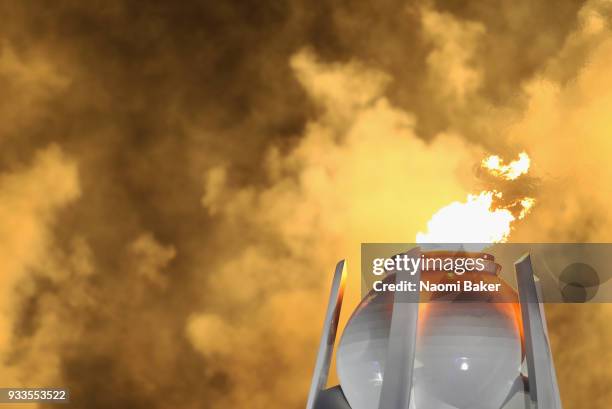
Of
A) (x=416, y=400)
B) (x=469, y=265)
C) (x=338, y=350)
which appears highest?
(x=469, y=265)

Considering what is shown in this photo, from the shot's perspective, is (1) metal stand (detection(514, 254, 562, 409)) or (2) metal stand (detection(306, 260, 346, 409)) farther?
(2) metal stand (detection(306, 260, 346, 409))

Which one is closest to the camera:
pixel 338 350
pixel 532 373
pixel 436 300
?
pixel 532 373

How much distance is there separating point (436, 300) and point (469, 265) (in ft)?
7.14

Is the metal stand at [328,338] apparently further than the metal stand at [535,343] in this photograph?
Yes

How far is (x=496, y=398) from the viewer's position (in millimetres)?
28781

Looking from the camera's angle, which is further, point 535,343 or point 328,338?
point 328,338

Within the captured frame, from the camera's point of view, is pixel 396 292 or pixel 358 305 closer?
pixel 396 292

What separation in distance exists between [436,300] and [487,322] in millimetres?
1881

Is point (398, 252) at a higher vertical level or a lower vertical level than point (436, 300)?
higher

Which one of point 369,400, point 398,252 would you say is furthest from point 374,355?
point 398,252

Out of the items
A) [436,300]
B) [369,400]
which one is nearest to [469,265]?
[436,300]

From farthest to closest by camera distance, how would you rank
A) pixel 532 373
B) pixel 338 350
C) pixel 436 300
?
pixel 338 350 → pixel 436 300 → pixel 532 373

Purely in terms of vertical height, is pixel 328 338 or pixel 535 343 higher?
pixel 328 338

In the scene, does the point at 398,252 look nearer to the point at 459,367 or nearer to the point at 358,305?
the point at 358,305
